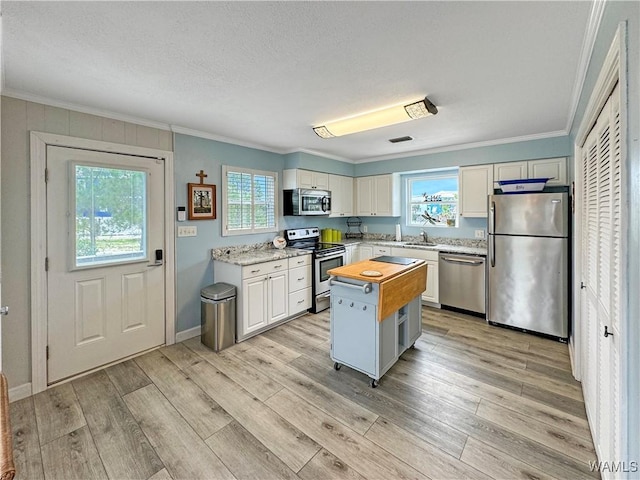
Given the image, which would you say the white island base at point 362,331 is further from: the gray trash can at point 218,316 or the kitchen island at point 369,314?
the gray trash can at point 218,316

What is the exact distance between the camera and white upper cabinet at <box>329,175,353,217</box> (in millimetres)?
5023

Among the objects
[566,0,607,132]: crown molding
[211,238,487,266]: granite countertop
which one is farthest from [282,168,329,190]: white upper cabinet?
[566,0,607,132]: crown molding

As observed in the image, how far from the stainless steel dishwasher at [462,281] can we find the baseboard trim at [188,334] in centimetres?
337

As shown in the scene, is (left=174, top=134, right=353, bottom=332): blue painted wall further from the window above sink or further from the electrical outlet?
the window above sink

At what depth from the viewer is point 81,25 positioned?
149cm

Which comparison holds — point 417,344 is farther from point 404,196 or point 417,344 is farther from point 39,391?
point 39,391

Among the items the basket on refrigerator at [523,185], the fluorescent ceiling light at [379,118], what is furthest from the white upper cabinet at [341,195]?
the basket on refrigerator at [523,185]

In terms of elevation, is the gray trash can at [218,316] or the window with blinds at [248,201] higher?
the window with blinds at [248,201]

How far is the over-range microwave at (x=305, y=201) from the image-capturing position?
430 centimetres

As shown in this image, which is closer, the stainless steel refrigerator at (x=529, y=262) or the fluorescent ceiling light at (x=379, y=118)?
the fluorescent ceiling light at (x=379, y=118)

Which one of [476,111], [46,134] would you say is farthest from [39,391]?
[476,111]

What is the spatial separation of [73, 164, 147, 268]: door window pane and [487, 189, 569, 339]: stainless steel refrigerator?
4.10m

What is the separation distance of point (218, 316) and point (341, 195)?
3087 millimetres

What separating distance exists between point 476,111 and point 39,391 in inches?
183
